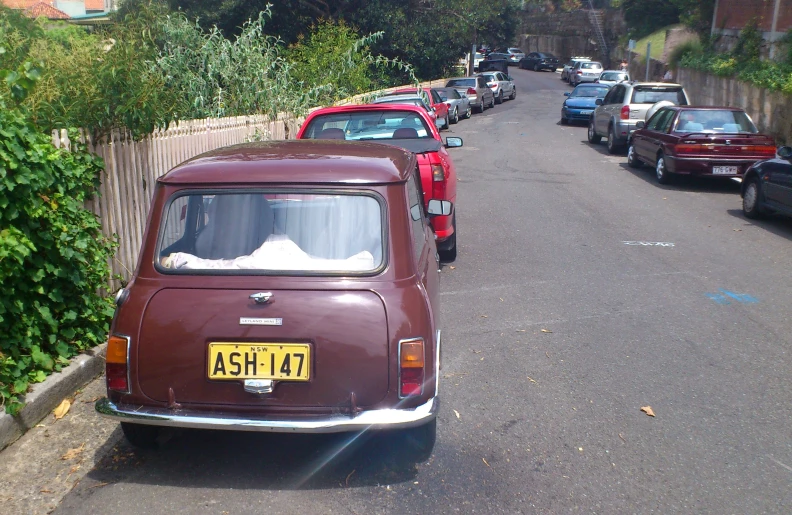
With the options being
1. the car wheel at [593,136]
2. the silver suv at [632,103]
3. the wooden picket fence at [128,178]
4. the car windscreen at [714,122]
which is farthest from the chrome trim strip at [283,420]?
the car wheel at [593,136]

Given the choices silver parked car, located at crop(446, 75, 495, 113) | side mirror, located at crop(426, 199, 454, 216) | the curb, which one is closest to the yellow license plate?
the curb

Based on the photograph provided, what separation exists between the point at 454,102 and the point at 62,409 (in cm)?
2538

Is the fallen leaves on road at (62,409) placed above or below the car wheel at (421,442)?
below

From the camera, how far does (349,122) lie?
30.8ft

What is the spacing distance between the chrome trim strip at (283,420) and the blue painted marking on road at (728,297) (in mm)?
4612

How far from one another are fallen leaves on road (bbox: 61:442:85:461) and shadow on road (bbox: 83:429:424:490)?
0.49 ft

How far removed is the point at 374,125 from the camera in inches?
374

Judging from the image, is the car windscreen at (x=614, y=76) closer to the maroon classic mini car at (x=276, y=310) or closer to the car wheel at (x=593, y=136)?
the car wheel at (x=593, y=136)

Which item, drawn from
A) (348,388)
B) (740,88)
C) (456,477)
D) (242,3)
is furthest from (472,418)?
(242,3)

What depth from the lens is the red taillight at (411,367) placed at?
391cm

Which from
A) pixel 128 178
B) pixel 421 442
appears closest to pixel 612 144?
pixel 128 178

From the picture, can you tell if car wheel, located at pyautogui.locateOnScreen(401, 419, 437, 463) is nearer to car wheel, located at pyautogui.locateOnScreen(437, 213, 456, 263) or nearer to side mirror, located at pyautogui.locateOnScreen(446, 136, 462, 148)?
car wheel, located at pyautogui.locateOnScreen(437, 213, 456, 263)

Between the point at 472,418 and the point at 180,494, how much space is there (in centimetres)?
185

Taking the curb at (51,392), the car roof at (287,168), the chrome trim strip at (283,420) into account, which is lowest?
the curb at (51,392)
